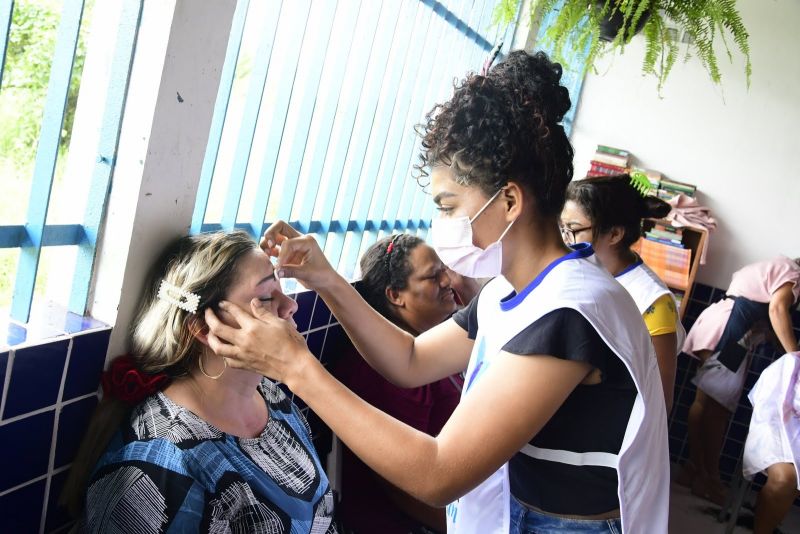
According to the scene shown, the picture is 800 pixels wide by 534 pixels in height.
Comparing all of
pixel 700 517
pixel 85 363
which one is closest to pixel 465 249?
pixel 85 363

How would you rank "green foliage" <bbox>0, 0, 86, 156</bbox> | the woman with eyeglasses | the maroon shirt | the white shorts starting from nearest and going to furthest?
1. "green foliage" <bbox>0, 0, 86, 156</bbox>
2. the maroon shirt
3. the woman with eyeglasses
4. the white shorts

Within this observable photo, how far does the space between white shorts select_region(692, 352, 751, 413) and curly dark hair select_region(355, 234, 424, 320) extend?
2791 millimetres

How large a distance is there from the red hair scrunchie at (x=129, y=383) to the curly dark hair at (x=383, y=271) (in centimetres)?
116

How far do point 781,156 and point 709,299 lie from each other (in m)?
1.07

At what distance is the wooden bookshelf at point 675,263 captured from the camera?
4.54 metres

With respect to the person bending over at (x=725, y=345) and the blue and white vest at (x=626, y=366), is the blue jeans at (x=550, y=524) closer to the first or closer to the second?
the blue and white vest at (x=626, y=366)

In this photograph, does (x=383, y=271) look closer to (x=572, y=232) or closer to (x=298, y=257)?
(x=572, y=232)

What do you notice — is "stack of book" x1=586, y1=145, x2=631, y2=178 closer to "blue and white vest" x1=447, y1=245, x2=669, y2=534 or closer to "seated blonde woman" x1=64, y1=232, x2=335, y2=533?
"blue and white vest" x1=447, y1=245, x2=669, y2=534

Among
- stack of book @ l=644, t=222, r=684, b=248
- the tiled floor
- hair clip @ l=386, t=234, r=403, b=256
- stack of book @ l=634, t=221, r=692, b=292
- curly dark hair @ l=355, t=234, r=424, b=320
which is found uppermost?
stack of book @ l=644, t=222, r=684, b=248

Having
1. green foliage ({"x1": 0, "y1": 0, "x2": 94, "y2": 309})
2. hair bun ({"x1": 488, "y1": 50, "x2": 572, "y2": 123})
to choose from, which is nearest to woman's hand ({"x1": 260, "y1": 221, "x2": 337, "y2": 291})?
green foliage ({"x1": 0, "y1": 0, "x2": 94, "y2": 309})

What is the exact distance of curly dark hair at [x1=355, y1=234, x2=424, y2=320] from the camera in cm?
253

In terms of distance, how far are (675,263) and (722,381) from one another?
0.80 meters

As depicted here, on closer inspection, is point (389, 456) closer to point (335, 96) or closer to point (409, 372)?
point (409, 372)

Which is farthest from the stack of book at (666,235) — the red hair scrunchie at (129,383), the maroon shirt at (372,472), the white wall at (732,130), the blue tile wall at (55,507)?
the blue tile wall at (55,507)
